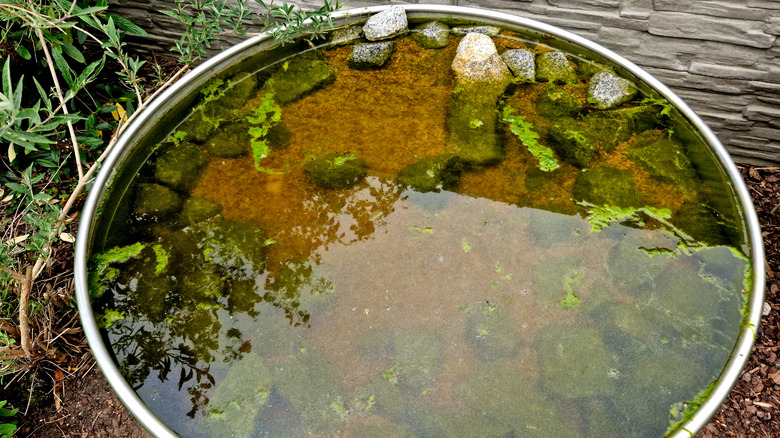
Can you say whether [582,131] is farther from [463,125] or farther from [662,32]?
[662,32]

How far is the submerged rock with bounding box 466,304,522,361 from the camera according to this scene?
1.28 meters

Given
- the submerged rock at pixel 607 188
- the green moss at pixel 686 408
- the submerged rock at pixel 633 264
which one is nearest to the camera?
the green moss at pixel 686 408

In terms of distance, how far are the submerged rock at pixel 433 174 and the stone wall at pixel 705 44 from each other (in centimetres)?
83

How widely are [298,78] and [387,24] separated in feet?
1.17

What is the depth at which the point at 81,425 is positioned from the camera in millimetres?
1782

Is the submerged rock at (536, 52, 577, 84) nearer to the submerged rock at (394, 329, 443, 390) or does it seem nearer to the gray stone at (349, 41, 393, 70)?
the gray stone at (349, 41, 393, 70)

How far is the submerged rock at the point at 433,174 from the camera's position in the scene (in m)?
1.55

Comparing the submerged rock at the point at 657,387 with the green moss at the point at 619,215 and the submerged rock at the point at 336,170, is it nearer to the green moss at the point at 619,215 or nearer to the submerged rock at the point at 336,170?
the green moss at the point at 619,215

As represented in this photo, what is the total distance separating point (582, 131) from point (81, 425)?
191cm

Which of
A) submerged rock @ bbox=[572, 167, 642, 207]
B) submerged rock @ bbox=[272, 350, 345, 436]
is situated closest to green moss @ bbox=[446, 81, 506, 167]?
submerged rock @ bbox=[572, 167, 642, 207]

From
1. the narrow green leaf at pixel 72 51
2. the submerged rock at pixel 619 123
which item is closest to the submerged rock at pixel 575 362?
the submerged rock at pixel 619 123

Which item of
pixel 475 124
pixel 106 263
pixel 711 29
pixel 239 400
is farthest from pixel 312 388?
pixel 711 29

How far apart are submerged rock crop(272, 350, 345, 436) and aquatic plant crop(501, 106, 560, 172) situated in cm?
85

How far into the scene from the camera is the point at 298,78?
1.78 meters
